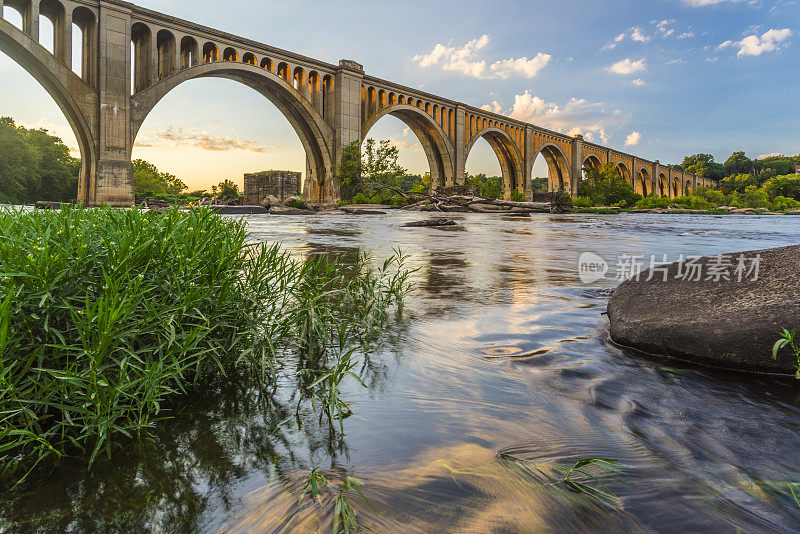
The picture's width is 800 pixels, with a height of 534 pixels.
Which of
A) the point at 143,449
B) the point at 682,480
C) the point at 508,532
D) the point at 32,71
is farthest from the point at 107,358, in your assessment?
the point at 32,71

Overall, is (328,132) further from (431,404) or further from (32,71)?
(431,404)

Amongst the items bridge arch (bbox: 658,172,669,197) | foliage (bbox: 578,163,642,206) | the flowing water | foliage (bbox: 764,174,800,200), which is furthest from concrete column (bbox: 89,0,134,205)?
bridge arch (bbox: 658,172,669,197)

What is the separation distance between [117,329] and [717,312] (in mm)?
2660

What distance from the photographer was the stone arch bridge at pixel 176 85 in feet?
70.2

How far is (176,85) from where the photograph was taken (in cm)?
2545

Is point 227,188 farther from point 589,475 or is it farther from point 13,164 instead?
point 589,475

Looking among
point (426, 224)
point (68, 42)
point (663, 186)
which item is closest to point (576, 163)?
point (663, 186)

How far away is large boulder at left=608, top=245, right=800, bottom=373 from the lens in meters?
2.09

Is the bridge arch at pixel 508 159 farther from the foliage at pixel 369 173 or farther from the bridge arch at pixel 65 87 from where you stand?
the bridge arch at pixel 65 87

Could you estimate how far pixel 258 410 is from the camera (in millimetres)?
1560

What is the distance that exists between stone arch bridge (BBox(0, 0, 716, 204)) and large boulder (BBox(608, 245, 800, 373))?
24147 mm

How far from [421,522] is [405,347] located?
4.37 feet

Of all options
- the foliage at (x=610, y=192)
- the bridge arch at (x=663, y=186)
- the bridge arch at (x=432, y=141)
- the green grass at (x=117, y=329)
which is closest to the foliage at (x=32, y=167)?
the bridge arch at (x=432, y=141)

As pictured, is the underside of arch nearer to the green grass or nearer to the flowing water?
the flowing water
